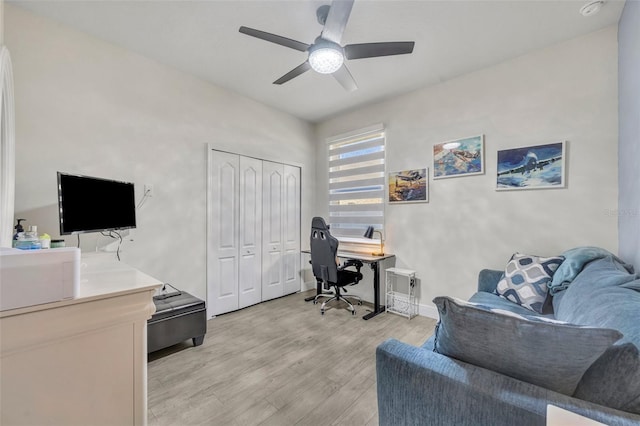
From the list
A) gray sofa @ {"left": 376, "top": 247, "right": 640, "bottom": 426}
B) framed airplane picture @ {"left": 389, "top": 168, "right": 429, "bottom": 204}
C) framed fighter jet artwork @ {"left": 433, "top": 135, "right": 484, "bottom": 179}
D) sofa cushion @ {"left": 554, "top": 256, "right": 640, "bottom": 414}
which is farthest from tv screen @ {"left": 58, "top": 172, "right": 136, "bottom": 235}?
framed fighter jet artwork @ {"left": 433, "top": 135, "right": 484, "bottom": 179}

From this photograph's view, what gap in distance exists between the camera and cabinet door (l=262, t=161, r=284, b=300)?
148 inches

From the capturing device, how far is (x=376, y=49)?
1973 millimetres

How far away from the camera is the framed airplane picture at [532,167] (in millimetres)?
2424

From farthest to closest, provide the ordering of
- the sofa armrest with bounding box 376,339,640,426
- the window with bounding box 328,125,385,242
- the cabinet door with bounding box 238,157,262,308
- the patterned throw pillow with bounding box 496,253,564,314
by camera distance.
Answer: the window with bounding box 328,125,385,242
the cabinet door with bounding box 238,157,262,308
the patterned throw pillow with bounding box 496,253,564,314
the sofa armrest with bounding box 376,339,640,426

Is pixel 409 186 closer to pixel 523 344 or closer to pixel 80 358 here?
pixel 523 344

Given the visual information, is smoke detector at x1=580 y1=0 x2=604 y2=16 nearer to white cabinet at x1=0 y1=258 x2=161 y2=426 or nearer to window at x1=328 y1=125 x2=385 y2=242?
window at x1=328 y1=125 x2=385 y2=242

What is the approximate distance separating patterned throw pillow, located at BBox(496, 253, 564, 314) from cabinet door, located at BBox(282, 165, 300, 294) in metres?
2.71

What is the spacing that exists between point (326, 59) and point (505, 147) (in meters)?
2.05

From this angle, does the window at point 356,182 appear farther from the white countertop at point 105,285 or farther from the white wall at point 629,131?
the white countertop at point 105,285

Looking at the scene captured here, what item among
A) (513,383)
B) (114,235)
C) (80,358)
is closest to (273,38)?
(80,358)

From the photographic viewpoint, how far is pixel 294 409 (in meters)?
1.68

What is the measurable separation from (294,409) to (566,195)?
2894 mm

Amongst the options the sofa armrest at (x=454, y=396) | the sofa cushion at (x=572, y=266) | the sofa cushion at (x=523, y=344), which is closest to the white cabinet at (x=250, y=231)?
the sofa armrest at (x=454, y=396)

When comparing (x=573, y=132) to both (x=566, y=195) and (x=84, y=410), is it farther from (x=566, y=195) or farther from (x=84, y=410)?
(x=84, y=410)
